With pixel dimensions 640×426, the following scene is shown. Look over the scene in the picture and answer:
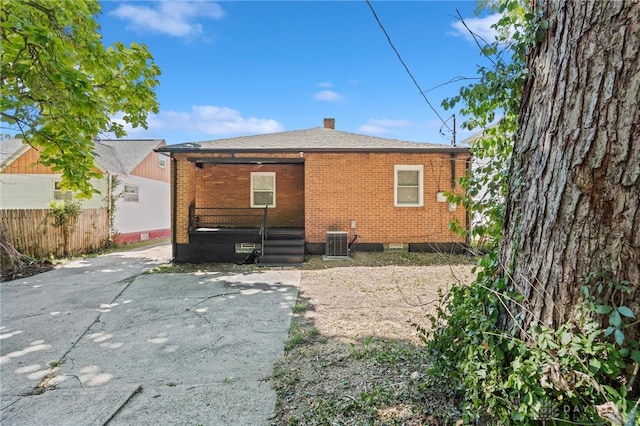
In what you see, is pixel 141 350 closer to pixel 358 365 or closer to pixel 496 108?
pixel 358 365

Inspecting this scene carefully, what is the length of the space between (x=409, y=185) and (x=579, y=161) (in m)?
8.49

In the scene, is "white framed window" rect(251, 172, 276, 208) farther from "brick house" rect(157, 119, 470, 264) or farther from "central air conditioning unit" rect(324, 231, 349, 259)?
"central air conditioning unit" rect(324, 231, 349, 259)

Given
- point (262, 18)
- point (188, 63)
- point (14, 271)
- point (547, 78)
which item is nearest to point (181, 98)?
point (188, 63)

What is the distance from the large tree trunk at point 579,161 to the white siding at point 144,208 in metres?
15.3

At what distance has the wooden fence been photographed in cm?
904

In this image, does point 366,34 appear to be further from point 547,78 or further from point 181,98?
point 181,98

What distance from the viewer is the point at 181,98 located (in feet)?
38.2

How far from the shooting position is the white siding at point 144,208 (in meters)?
14.0

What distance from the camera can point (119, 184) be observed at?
13883 mm

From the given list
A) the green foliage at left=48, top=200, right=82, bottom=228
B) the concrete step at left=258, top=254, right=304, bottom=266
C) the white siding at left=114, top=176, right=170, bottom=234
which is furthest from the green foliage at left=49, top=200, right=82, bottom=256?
the concrete step at left=258, top=254, right=304, bottom=266

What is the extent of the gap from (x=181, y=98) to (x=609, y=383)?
43.4ft

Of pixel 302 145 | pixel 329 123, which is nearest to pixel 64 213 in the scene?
pixel 302 145

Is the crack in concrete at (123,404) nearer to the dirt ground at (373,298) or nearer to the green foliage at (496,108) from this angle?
the dirt ground at (373,298)

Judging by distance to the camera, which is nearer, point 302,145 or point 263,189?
point 302,145
